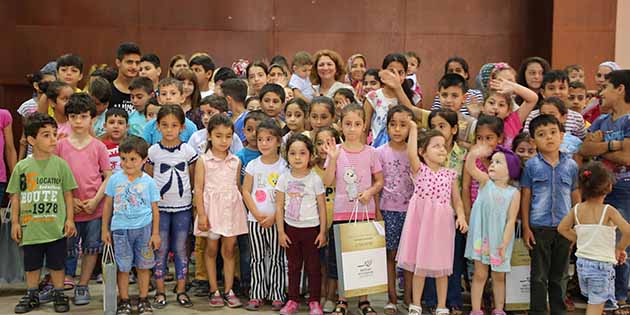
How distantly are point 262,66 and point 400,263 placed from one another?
2.77 metres

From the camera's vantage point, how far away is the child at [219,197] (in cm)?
545

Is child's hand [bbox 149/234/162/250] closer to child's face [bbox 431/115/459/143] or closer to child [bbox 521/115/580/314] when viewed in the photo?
child's face [bbox 431/115/459/143]

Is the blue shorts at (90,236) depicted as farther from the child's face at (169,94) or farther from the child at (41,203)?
the child's face at (169,94)

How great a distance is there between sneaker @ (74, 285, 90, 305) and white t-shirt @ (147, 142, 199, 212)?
2.99 feet

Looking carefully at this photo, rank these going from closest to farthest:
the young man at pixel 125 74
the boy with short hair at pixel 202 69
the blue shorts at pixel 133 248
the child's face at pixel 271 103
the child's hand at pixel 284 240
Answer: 1. the blue shorts at pixel 133 248
2. the child's hand at pixel 284 240
3. the child's face at pixel 271 103
4. the young man at pixel 125 74
5. the boy with short hair at pixel 202 69

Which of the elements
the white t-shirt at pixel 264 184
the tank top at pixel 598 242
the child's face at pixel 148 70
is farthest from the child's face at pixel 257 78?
the tank top at pixel 598 242

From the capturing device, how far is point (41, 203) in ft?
17.4

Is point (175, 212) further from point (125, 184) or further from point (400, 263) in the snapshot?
point (400, 263)

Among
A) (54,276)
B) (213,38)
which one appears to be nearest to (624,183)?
(54,276)

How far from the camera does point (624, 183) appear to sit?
5.54 meters

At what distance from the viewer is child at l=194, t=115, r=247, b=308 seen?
5.45m

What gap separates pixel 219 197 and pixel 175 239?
18.9 inches

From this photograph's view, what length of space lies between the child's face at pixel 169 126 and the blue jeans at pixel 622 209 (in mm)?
3443

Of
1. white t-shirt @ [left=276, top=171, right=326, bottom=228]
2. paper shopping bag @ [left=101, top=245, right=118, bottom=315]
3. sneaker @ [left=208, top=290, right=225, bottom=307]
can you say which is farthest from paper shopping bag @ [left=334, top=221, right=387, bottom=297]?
paper shopping bag @ [left=101, top=245, right=118, bottom=315]
